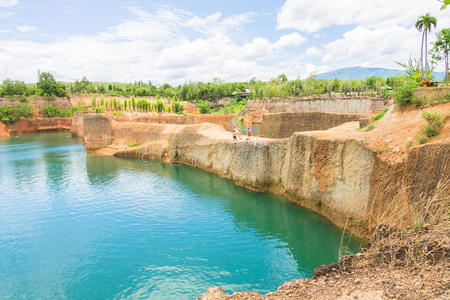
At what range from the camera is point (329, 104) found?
38.7 metres

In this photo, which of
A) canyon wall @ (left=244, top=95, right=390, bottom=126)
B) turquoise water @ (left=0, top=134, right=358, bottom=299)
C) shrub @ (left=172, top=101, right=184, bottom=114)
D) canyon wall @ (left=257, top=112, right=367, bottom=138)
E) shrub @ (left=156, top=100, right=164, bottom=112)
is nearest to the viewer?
turquoise water @ (left=0, top=134, right=358, bottom=299)

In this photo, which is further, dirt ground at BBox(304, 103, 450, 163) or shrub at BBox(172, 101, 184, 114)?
shrub at BBox(172, 101, 184, 114)

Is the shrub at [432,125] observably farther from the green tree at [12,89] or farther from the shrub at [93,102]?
the green tree at [12,89]

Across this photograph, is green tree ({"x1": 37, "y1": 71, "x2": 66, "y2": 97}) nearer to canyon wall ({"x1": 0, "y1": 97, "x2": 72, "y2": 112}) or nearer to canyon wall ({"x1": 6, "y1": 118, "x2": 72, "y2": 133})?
canyon wall ({"x1": 0, "y1": 97, "x2": 72, "y2": 112})

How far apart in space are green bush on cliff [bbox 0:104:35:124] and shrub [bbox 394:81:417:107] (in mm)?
60617

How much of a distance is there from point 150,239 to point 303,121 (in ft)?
45.9

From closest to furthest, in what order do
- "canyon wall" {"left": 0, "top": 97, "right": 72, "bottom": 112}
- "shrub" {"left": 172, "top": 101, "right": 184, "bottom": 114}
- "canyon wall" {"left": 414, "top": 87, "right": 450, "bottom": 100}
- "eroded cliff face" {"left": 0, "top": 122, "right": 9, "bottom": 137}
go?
1. "canyon wall" {"left": 414, "top": 87, "right": 450, "bottom": 100}
2. "eroded cliff face" {"left": 0, "top": 122, "right": 9, "bottom": 137}
3. "canyon wall" {"left": 0, "top": 97, "right": 72, "bottom": 112}
4. "shrub" {"left": 172, "top": 101, "right": 184, "bottom": 114}

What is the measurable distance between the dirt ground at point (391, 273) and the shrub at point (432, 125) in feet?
13.8

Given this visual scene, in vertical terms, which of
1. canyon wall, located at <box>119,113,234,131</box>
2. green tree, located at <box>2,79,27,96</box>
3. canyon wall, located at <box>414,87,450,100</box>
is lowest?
canyon wall, located at <box>119,113,234,131</box>

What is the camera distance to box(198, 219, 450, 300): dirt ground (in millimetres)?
5012

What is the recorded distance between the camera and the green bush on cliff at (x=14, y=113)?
5188 centimetres

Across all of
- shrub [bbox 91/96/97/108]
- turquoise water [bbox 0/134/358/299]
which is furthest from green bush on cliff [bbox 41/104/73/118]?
turquoise water [bbox 0/134/358/299]

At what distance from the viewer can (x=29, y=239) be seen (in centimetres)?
1334

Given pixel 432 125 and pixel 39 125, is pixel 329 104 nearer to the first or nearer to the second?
pixel 432 125
